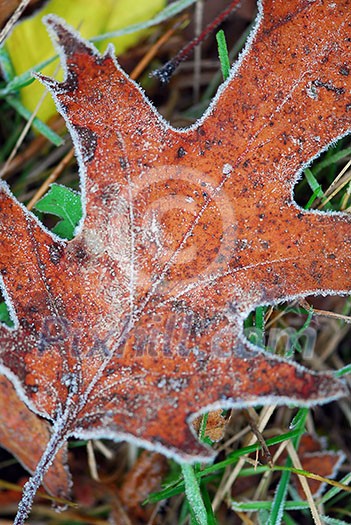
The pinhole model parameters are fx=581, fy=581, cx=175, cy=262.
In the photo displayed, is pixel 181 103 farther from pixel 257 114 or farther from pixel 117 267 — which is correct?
pixel 117 267

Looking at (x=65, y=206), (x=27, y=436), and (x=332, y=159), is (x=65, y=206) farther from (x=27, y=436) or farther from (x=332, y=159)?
(x=332, y=159)

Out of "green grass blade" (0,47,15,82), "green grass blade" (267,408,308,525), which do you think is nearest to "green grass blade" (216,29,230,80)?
"green grass blade" (0,47,15,82)

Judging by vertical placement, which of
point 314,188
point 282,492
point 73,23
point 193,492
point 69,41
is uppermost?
point 73,23

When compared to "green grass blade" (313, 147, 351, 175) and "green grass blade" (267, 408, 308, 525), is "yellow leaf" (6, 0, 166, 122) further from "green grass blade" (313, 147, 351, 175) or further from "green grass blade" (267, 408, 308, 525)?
"green grass blade" (267, 408, 308, 525)

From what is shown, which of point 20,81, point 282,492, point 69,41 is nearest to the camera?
point 69,41

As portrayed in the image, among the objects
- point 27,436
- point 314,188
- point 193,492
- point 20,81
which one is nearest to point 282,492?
point 193,492

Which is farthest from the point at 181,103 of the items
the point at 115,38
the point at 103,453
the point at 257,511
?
the point at 257,511
